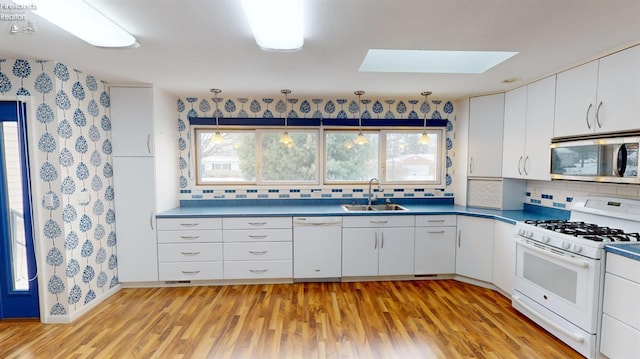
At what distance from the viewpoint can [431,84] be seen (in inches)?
123

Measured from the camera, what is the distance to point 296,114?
3.86m

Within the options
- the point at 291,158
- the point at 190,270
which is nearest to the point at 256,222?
the point at 190,270

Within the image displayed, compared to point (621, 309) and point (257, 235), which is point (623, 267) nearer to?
point (621, 309)

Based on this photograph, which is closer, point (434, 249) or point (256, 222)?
point (256, 222)

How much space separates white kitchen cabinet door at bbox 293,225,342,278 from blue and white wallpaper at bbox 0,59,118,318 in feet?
6.72

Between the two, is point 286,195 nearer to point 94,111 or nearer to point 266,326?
point 266,326

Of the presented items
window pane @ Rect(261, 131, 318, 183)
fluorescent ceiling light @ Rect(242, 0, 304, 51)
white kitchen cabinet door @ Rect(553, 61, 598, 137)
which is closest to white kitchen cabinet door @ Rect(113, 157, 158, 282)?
window pane @ Rect(261, 131, 318, 183)

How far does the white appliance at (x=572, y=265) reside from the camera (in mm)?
2055

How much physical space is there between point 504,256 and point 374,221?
1.37 m

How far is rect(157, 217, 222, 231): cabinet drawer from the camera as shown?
325cm

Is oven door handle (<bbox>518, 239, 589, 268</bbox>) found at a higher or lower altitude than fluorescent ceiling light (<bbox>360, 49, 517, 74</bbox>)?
lower

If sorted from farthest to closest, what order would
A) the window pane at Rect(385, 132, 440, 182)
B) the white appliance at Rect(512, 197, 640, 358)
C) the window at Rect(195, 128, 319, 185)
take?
the window pane at Rect(385, 132, 440, 182) → the window at Rect(195, 128, 319, 185) → the white appliance at Rect(512, 197, 640, 358)

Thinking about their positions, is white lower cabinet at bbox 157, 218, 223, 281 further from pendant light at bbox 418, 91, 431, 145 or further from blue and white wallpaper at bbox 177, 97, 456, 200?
pendant light at bbox 418, 91, 431, 145

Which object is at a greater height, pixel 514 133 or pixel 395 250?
pixel 514 133
